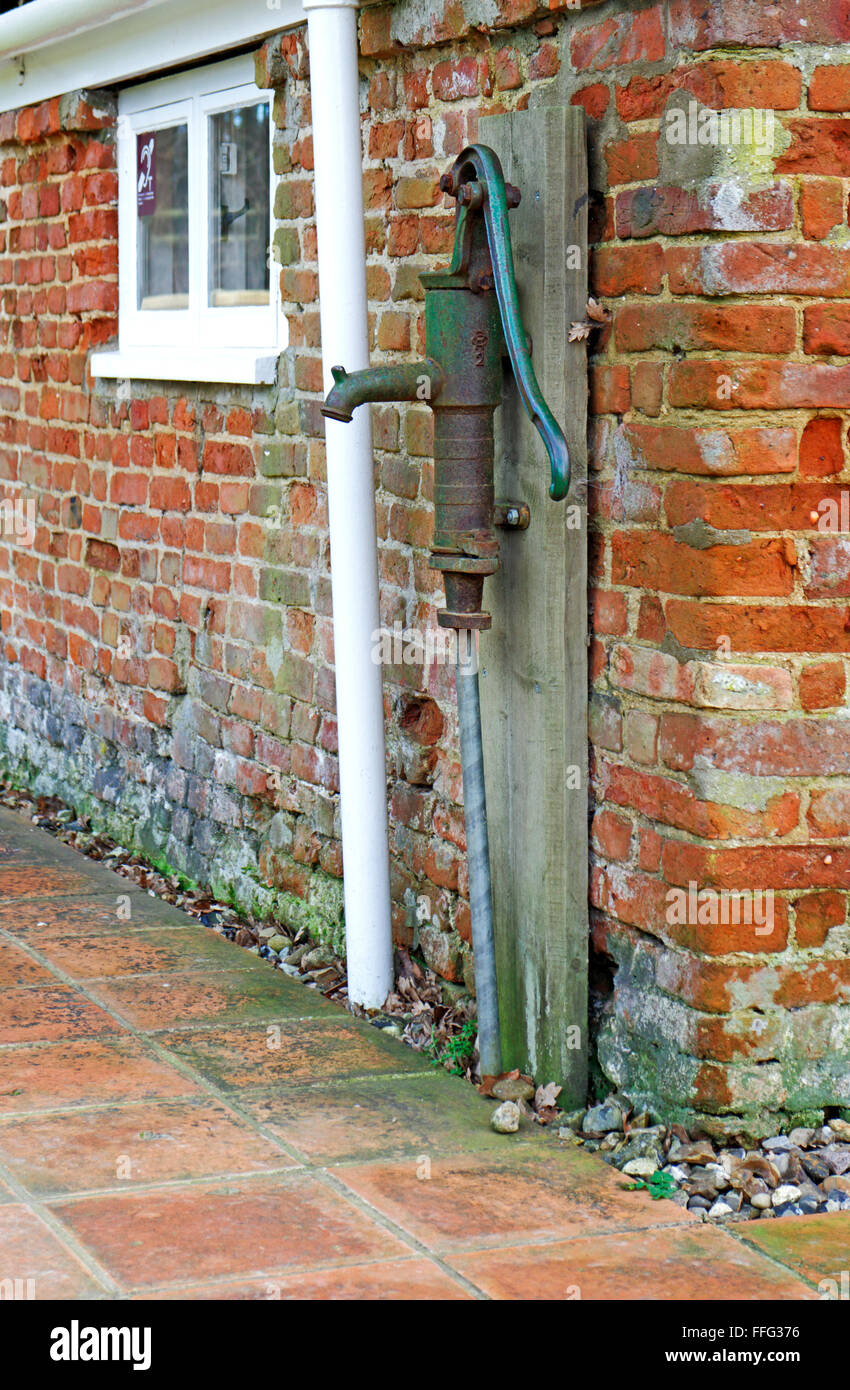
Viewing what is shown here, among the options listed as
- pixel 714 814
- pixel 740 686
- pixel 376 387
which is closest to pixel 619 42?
pixel 376 387

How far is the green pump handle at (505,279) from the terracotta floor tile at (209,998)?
5.46 feet

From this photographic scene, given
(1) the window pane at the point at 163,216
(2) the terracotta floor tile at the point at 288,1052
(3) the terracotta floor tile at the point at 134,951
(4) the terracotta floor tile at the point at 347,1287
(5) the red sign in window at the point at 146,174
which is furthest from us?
(5) the red sign in window at the point at 146,174

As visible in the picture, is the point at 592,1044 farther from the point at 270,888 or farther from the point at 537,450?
the point at 270,888

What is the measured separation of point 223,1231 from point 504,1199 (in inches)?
21.1

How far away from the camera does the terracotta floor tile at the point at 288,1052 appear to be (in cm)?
414

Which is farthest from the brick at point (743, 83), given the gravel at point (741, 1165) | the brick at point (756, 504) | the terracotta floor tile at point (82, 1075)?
the terracotta floor tile at point (82, 1075)

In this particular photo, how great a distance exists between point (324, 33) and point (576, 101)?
96cm

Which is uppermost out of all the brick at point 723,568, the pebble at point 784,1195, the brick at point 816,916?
the brick at point 723,568

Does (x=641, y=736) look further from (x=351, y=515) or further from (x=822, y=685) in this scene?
(x=351, y=515)

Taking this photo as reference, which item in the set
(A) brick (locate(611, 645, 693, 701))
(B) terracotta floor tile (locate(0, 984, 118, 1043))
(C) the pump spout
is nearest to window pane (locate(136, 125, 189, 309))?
(C) the pump spout

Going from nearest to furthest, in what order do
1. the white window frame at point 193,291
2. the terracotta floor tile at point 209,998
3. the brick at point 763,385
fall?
the brick at point 763,385 < the terracotta floor tile at point 209,998 < the white window frame at point 193,291

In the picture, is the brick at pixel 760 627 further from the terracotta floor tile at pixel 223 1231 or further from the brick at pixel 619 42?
the terracotta floor tile at pixel 223 1231

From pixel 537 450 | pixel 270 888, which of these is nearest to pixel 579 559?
pixel 537 450

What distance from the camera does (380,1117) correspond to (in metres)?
3.87
